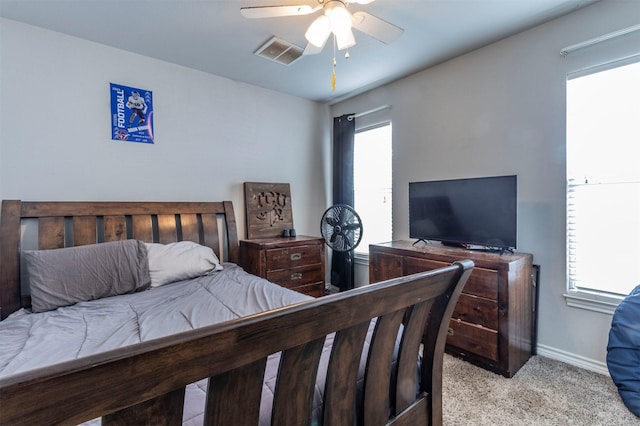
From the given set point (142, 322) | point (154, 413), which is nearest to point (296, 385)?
point (154, 413)

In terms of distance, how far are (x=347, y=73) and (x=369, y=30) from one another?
1220 mm

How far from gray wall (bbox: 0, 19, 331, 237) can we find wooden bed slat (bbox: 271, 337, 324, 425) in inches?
95.9

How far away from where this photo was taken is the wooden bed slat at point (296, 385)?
2.49 ft

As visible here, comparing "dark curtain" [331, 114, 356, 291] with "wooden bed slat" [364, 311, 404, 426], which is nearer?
"wooden bed slat" [364, 311, 404, 426]

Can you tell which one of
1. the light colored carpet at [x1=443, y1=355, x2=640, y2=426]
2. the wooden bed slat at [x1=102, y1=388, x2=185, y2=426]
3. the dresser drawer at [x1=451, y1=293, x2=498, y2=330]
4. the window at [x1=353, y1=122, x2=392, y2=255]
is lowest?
the light colored carpet at [x1=443, y1=355, x2=640, y2=426]

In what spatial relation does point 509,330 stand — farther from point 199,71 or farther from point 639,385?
point 199,71

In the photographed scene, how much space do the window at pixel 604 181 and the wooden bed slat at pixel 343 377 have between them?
207 cm

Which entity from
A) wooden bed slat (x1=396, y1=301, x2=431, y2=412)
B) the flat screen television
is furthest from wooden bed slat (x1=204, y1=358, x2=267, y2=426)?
the flat screen television

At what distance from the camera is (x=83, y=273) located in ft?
6.04

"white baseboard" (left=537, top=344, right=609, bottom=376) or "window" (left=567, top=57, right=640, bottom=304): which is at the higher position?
"window" (left=567, top=57, right=640, bottom=304)

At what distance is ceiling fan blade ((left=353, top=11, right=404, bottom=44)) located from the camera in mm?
1674

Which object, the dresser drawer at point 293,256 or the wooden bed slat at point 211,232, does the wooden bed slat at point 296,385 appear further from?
the wooden bed slat at point 211,232

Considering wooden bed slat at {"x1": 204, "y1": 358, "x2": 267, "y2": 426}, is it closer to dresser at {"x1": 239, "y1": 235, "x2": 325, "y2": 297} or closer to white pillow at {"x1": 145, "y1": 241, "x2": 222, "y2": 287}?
white pillow at {"x1": 145, "y1": 241, "x2": 222, "y2": 287}

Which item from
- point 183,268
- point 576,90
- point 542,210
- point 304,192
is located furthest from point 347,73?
point 183,268
